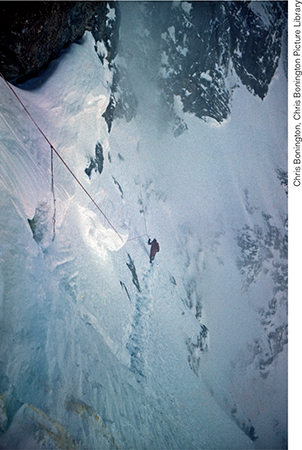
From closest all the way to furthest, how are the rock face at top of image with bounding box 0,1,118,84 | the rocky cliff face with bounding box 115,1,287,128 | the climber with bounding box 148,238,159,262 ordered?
the rock face at top of image with bounding box 0,1,118,84 < the climber with bounding box 148,238,159,262 < the rocky cliff face with bounding box 115,1,287,128

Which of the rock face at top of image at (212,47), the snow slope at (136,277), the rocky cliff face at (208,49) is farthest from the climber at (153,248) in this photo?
the rock face at top of image at (212,47)

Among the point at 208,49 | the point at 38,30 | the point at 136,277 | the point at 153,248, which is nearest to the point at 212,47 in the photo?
A: the point at 208,49

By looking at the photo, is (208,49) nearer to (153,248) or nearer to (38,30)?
(38,30)

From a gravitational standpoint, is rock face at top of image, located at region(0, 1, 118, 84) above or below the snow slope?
above

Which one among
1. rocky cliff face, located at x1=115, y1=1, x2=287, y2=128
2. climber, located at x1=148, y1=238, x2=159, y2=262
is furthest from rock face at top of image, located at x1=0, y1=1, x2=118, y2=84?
climber, located at x1=148, y1=238, x2=159, y2=262

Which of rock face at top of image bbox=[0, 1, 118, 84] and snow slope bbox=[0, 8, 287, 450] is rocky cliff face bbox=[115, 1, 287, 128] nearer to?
snow slope bbox=[0, 8, 287, 450]

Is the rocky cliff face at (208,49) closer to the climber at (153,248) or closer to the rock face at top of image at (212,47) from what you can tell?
the rock face at top of image at (212,47)

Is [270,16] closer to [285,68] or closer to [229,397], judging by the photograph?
[285,68]
